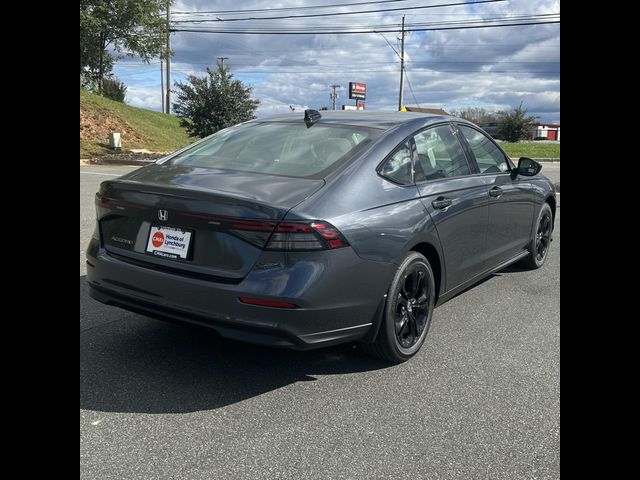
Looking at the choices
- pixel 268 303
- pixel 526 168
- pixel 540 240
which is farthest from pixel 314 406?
pixel 540 240

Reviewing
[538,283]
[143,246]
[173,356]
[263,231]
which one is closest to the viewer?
[263,231]

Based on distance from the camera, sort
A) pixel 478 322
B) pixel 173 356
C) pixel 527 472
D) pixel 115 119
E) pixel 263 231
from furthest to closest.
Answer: pixel 115 119 < pixel 478 322 < pixel 173 356 < pixel 263 231 < pixel 527 472

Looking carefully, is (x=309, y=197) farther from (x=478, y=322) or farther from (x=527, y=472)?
(x=478, y=322)

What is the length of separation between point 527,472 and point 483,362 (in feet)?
4.05

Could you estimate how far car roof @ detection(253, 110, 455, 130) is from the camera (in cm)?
411

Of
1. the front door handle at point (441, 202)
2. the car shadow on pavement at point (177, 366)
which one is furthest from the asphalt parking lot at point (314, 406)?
the front door handle at point (441, 202)

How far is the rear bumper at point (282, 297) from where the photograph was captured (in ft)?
9.96

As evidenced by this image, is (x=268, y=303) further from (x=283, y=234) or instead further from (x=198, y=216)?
(x=198, y=216)

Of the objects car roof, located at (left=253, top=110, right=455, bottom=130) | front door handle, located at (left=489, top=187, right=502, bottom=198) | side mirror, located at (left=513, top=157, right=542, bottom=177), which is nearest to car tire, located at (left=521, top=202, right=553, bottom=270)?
side mirror, located at (left=513, top=157, right=542, bottom=177)

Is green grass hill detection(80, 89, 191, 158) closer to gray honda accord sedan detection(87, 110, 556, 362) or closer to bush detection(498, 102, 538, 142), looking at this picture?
gray honda accord sedan detection(87, 110, 556, 362)

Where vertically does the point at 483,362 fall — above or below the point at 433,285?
below

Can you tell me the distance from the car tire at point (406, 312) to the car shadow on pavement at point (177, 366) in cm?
16
